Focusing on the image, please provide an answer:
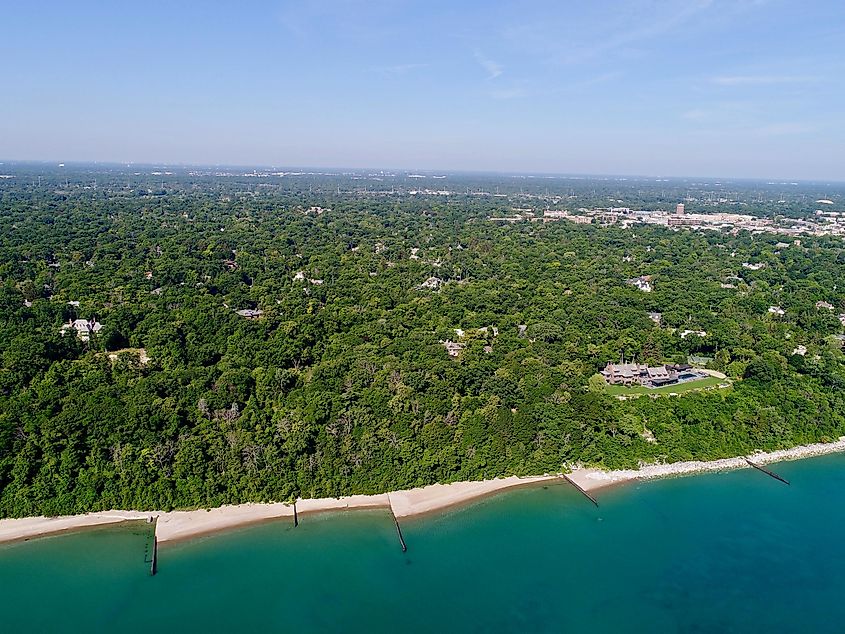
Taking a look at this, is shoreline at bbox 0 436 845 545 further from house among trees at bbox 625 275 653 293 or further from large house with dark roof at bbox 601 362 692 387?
house among trees at bbox 625 275 653 293

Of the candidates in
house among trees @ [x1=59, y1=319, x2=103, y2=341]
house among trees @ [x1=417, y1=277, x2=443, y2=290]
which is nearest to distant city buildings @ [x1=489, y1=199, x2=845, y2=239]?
house among trees @ [x1=417, y1=277, x2=443, y2=290]

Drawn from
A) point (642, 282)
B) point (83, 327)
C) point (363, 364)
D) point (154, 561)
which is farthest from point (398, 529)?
point (642, 282)

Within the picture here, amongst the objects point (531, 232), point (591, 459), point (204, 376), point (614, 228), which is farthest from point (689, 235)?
point (204, 376)

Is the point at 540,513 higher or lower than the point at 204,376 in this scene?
lower

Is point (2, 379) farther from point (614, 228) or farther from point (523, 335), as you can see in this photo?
point (614, 228)

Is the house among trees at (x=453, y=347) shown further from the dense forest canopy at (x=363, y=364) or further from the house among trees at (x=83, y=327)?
the house among trees at (x=83, y=327)

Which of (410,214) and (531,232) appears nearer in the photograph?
(531,232)

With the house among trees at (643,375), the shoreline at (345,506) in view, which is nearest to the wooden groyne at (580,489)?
the shoreline at (345,506)

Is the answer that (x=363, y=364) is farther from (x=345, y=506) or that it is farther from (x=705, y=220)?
(x=705, y=220)
